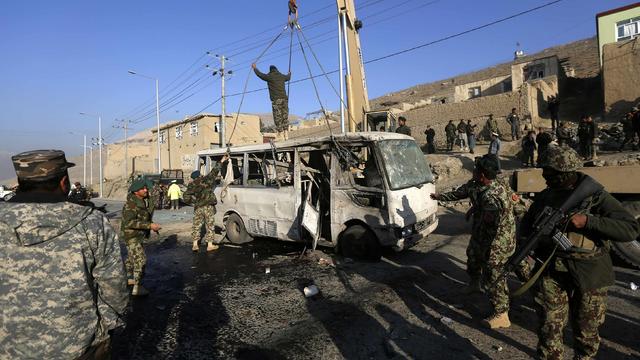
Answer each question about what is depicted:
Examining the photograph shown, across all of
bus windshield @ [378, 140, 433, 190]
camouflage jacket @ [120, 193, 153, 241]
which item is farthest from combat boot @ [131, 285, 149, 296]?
bus windshield @ [378, 140, 433, 190]

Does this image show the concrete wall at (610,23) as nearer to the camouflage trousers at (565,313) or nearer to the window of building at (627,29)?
the window of building at (627,29)

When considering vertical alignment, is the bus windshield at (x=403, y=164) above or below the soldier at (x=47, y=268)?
above

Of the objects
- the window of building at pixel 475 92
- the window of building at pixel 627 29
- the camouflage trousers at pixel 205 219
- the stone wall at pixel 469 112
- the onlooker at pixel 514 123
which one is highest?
the window of building at pixel 627 29

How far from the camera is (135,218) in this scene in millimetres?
5414

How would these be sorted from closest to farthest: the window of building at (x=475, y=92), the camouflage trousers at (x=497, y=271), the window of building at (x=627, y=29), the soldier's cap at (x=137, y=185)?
the camouflage trousers at (x=497, y=271), the soldier's cap at (x=137, y=185), the window of building at (x=627, y=29), the window of building at (x=475, y=92)

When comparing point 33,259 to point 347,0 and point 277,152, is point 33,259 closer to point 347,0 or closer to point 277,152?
point 277,152

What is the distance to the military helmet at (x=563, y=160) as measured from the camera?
2674 mm

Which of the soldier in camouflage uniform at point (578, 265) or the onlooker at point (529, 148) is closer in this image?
the soldier in camouflage uniform at point (578, 265)

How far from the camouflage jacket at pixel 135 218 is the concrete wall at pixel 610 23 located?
2987 centimetres

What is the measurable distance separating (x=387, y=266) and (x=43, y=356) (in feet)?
15.8

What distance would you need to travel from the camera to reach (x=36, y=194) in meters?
1.98

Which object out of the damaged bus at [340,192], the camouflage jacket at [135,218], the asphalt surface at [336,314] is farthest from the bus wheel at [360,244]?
the camouflage jacket at [135,218]

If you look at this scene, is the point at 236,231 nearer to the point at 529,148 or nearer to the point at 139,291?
the point at 139,291

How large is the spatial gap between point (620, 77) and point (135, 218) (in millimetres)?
23620
